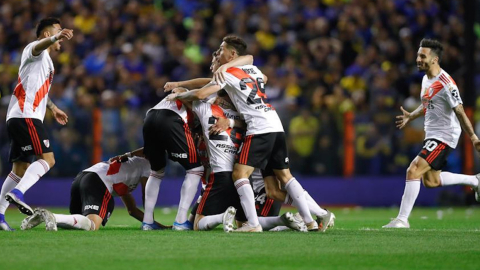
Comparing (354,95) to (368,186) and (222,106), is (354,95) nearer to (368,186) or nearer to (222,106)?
(368,186)

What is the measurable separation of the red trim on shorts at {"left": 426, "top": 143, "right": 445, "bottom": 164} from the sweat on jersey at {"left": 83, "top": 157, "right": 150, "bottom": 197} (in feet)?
11.6

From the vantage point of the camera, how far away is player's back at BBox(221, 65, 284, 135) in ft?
30.5

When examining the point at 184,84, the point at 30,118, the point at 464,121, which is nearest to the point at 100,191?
the point at 30,118

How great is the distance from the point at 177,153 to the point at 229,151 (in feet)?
1.98

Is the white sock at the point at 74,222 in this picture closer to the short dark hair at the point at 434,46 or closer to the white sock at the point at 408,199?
the white sock at the point at 408,199

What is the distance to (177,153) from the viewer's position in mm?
9664

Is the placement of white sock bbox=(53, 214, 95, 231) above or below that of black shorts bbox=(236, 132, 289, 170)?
below

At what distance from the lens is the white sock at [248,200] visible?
9000 millimetres

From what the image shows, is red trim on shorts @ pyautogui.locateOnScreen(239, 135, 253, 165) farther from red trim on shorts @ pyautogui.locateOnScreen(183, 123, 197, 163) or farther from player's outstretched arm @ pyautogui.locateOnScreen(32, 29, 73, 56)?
player's outstretched arm @ pyautogui.locateOnScreen(32, 29, 73, 56)

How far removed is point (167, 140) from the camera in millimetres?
9641

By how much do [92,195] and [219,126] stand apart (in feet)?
5.35

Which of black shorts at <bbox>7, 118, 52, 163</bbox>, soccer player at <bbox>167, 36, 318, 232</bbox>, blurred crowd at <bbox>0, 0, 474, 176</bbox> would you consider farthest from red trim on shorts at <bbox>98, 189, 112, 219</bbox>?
blurred crowd at <bbox>0, 0, 474, 176</bbox>

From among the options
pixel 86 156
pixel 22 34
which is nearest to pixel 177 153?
pixel 86 156

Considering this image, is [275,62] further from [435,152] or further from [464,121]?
[464,121]
